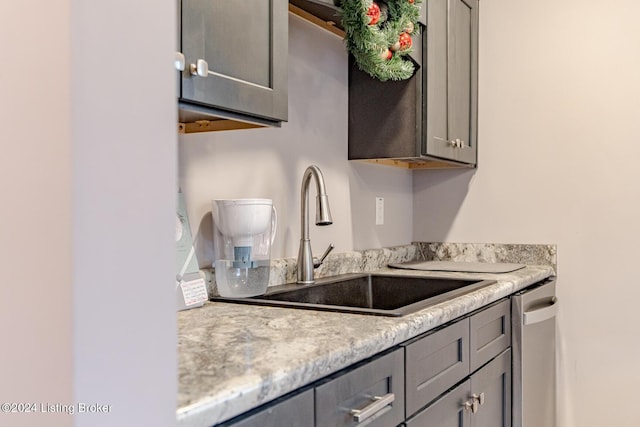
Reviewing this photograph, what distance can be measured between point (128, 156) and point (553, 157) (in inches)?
90.1

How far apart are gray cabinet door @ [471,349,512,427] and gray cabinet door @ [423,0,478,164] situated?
799 millimetres

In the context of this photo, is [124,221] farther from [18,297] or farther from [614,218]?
[614,218]

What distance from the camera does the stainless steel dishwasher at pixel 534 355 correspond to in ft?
6.51

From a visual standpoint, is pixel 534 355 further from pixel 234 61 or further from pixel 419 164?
pixel 234 61

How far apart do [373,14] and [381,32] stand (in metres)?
0.08

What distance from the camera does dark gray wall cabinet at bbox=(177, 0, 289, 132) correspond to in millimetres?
1109

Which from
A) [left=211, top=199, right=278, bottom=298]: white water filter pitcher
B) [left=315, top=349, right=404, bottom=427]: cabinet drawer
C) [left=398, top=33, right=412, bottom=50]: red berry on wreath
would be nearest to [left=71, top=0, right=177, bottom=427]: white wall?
[left=315, top=349, right=404, bottom=427]: cabinet drawer

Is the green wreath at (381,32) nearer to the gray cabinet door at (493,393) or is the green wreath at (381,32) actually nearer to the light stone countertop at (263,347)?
the light stone countertop at (263,347)

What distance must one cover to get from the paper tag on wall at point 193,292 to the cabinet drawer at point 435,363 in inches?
20.1

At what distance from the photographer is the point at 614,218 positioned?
240 centimetres

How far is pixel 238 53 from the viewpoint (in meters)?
1.23

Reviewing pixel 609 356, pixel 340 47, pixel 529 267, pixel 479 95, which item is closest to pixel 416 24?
pixel 340 47

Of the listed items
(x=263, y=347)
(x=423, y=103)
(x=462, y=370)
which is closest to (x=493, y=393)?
(x=462, y=370)

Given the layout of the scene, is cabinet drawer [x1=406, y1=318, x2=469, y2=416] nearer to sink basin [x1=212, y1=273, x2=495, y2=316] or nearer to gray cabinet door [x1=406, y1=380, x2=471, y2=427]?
gray cabinet door [x1=406, y1=380, x2=471, y2=427]
